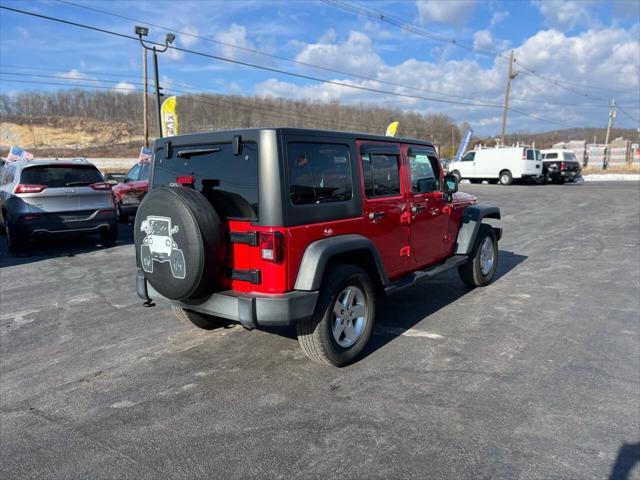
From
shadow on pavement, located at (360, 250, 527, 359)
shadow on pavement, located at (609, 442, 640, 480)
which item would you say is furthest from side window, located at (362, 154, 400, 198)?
shadow on pavement, located at (609, 442, 640, 480)

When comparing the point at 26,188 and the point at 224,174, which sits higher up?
the point at 224,174

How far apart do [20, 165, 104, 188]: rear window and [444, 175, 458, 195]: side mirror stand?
265 inches

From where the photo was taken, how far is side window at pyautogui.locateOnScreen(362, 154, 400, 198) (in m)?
4.23

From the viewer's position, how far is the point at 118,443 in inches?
114

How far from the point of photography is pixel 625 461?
8.81ft

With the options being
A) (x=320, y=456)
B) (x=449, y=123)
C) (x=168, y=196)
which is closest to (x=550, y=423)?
(x=320, y=456)

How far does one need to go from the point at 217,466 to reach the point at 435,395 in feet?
5.43

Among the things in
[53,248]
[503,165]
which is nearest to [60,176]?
[53,248]

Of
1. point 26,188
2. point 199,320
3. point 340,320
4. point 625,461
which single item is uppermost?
point 26,188

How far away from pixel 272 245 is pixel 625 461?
2562 mm

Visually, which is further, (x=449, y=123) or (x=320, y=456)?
(x=449, y=123)

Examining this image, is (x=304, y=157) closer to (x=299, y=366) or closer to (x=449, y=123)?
(x=299, y=366)

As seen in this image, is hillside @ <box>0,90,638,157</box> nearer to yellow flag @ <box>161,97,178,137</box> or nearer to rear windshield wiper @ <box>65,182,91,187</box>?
yellow flag @ <box>161,97,178,137</box>

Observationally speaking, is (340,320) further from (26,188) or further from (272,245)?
(26,188)
